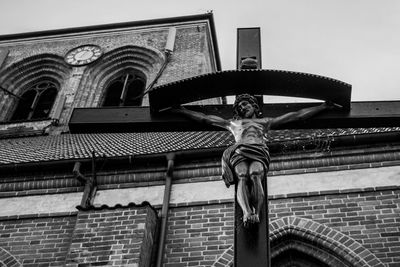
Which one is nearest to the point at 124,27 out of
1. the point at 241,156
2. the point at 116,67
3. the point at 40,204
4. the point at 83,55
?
the point at 83,55

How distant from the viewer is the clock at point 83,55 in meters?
19.1

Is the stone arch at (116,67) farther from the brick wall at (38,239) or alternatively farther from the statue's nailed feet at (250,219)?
the statue's nailed feet at (250,219)

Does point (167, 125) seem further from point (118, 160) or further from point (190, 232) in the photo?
point (118, 160)

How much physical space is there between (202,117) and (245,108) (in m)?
0.43

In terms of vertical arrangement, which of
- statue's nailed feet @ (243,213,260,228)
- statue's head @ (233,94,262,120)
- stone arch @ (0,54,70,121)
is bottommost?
statue's nailed feet @ (243,213,260,228)

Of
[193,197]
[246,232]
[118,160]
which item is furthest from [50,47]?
[246,232]

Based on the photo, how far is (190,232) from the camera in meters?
8.45

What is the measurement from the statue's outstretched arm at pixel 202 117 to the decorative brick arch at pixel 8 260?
499cm

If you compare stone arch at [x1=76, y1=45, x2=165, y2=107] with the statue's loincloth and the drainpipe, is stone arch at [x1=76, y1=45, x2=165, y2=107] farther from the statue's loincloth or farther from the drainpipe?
the statue's loincloth

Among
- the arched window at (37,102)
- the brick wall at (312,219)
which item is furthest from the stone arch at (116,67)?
the brick wall at (312,219)

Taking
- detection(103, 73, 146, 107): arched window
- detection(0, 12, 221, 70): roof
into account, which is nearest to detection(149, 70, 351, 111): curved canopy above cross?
detection(103, 73, 146, 107): arched window

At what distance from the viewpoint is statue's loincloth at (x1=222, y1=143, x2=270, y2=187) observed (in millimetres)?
4035

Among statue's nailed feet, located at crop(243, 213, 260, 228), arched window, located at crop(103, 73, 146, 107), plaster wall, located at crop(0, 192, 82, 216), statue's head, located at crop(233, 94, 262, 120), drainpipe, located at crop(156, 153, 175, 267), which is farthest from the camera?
arched window, located at crop(103, 73, 146, 107)

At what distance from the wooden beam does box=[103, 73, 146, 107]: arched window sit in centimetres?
1159
